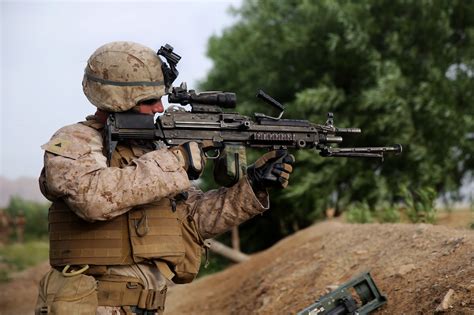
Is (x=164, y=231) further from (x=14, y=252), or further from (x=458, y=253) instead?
(x=14, y=252)

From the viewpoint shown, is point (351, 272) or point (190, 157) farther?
point (351, 272)

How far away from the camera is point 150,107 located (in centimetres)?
443

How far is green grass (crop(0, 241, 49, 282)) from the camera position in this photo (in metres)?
18.1

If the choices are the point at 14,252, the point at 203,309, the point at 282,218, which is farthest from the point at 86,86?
the point at 14,252

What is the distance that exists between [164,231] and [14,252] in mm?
16366

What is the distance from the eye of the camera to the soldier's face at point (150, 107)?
4.40 meters

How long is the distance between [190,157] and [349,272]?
336cm

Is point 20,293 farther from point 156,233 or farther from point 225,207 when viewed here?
point 156,233

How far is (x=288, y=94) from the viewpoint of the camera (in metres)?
17.0

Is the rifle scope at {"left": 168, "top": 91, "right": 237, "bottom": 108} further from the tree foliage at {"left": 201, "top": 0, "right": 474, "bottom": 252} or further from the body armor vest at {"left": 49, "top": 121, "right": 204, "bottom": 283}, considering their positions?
the tree foliage at {"left": 201, "top": 0, "right": 474, "bottom": 252}

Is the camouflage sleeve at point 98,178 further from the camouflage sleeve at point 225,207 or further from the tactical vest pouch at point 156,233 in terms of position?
the camouflage sleeve at point 225,207

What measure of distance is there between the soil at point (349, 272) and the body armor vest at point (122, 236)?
1974mm

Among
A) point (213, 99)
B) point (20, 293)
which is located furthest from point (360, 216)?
point (20, 293)

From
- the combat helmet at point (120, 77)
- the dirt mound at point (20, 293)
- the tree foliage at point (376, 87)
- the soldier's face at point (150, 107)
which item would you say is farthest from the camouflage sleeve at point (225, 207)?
the tree foliage at point (376, 87)
